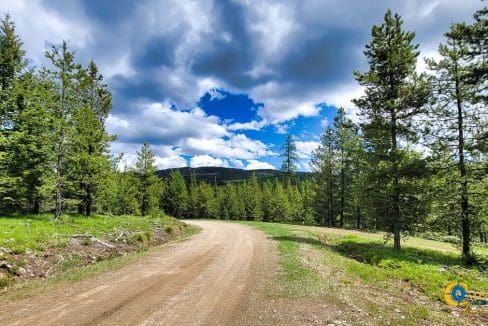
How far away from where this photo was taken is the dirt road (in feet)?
22.5

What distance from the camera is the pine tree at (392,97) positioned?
723 inches

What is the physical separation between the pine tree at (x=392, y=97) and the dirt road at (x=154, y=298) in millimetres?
10855

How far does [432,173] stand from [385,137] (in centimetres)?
348

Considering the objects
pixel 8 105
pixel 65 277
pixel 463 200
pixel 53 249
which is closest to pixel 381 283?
pixel 463 200

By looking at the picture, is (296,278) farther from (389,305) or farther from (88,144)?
(88,144)

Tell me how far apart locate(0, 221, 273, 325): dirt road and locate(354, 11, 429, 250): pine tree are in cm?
1086

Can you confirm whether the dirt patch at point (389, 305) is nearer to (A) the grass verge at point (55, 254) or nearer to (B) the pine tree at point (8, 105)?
(A) the grass verge at point (55, 254)

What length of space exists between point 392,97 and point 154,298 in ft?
60.6

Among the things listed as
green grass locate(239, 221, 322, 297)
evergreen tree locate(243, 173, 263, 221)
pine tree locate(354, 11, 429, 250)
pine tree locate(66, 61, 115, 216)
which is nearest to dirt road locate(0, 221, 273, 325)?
green grass locate(239, 221, 322, 297)

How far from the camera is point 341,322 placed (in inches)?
273

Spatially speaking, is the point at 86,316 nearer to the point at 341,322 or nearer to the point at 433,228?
the point at 341,322

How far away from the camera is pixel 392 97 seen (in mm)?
19219

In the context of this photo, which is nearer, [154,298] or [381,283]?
[154,298]

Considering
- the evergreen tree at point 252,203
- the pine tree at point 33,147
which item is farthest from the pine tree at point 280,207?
the pine tree at point 33,147
